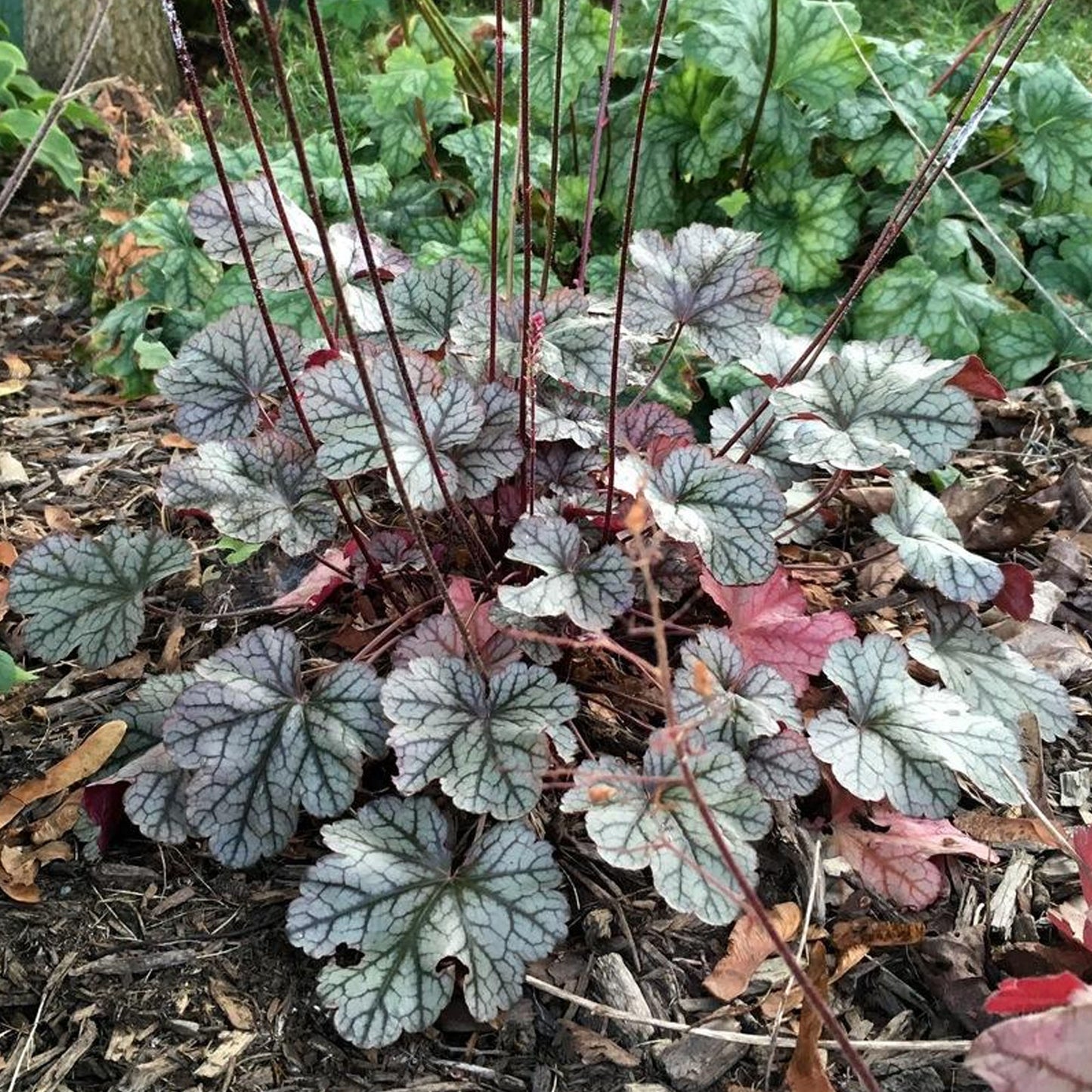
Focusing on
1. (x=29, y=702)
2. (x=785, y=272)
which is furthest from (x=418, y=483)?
(x=785, y=272)

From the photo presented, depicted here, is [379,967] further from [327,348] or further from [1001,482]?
[1001,482]

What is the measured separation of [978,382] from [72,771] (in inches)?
63.3

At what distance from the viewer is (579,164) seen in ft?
9.64

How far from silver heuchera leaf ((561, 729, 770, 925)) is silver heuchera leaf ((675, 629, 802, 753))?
0.04m

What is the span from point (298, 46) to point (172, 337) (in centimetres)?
222

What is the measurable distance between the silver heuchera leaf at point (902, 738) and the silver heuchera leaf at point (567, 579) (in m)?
0.33

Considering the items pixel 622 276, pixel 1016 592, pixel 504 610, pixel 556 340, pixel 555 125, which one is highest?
pixel 555 125

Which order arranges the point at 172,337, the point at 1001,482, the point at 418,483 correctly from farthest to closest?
the point at 172,337 < the point at 1001,482 < the point at 418,483

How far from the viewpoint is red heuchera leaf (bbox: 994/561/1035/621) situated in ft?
6.12

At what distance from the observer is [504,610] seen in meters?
1.62

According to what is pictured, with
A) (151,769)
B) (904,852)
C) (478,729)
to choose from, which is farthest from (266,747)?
(904,852)

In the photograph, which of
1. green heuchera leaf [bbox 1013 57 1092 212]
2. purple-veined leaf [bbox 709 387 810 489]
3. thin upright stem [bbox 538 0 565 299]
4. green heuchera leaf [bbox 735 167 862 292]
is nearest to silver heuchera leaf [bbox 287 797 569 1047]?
purple-veined leaf [bbox 709 387 810 489]

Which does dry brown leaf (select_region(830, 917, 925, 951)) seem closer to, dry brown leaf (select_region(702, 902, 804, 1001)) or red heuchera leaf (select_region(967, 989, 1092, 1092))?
dry brown leaf (select_region(702, 902, 804, 1001))

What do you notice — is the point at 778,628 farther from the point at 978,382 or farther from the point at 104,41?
the point at 104,41
